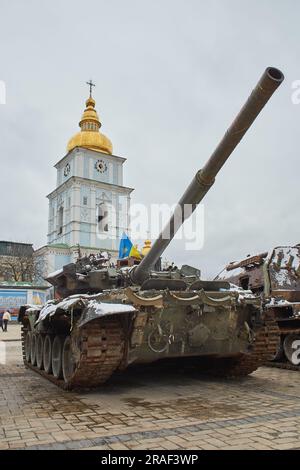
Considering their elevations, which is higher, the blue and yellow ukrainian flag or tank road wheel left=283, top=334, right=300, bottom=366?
the blue and yellow ukrainian flag

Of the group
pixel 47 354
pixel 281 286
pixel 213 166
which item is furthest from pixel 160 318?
pixel 281 286

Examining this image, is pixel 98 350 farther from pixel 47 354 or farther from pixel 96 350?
pixel 47 354

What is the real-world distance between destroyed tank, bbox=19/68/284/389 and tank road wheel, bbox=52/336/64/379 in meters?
0.02

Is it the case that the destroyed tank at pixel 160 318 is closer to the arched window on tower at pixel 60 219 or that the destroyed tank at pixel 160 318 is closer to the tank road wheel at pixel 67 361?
the tank road wheel at pixel 67 361

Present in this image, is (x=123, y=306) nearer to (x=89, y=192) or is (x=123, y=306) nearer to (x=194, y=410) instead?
(x=194, y=410)

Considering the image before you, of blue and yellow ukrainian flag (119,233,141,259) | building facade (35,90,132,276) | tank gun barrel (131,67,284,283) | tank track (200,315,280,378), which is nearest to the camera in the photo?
tank gun barrel (131,67,284,283)

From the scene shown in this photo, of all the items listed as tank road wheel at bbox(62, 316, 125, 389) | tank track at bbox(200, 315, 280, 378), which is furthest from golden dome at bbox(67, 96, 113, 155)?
tank road wheel at bbox(62, 316, 125, 389)

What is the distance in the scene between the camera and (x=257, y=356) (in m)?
7.80

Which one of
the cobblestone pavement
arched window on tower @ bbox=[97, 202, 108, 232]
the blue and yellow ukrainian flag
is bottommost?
the cobblestone pavement

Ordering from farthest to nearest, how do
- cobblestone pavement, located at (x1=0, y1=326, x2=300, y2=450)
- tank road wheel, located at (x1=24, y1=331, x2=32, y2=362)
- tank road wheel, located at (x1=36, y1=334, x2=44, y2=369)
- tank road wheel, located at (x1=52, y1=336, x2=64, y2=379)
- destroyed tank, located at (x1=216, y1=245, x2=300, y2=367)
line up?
1. tank road wheel, located at (x1=24, y1=331, x2=32, y2=362)
2. destroyed tank, located at (x1=216, y1=245, x2=300, y2=367)
3. tank road wheel, located at (x1=36, y1=334, x2=44, y2=369)
4. tank road wheel, located at (x1=52, y1=336, x2=64, y2=379)
5. cobblestone pavement, located at (x1=0, y1=326, x2=300, y2=450)

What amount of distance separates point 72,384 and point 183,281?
231cm

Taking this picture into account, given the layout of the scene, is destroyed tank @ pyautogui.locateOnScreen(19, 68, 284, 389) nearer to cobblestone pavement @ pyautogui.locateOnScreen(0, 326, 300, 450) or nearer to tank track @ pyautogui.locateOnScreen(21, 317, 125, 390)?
tank track @ pyautogui.locateOnScreen(21, 317, 125, 390)

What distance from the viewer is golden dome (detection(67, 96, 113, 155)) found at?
44.0 m
